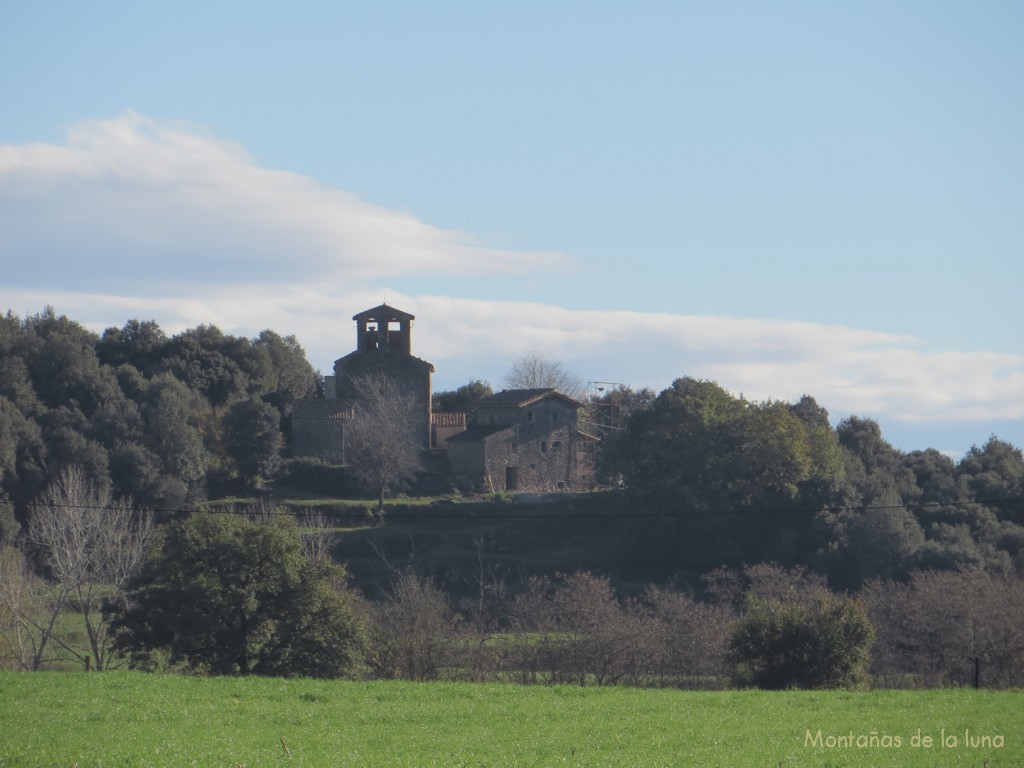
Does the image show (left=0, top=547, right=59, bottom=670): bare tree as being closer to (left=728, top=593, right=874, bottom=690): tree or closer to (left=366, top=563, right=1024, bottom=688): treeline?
(left=366, top=563, right=1024, bottom=688): treeline

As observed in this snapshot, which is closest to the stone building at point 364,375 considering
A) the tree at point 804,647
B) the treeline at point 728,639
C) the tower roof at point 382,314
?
the tower roof at point 382,314

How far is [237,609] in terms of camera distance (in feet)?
84.9

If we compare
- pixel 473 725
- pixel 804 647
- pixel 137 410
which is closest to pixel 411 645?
pixel 804 647

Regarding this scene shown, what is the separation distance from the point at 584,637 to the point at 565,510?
1933cm

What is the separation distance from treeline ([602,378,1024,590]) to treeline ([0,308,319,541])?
17827 mm

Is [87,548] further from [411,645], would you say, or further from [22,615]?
[411,645]

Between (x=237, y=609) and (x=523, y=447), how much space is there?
101 ft

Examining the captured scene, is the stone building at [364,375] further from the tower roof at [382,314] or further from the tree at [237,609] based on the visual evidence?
the tree at [237,609]

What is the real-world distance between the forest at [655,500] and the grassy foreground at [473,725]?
6.99 m

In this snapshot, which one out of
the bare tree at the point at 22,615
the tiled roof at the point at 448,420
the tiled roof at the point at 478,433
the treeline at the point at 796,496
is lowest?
the bare tree at the point at 22,615

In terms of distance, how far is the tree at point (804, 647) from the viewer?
2489cm

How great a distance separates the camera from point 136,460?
49.6 m

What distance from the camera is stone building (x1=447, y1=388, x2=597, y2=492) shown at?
180 feet

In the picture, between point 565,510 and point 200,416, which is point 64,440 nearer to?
point 200,416
